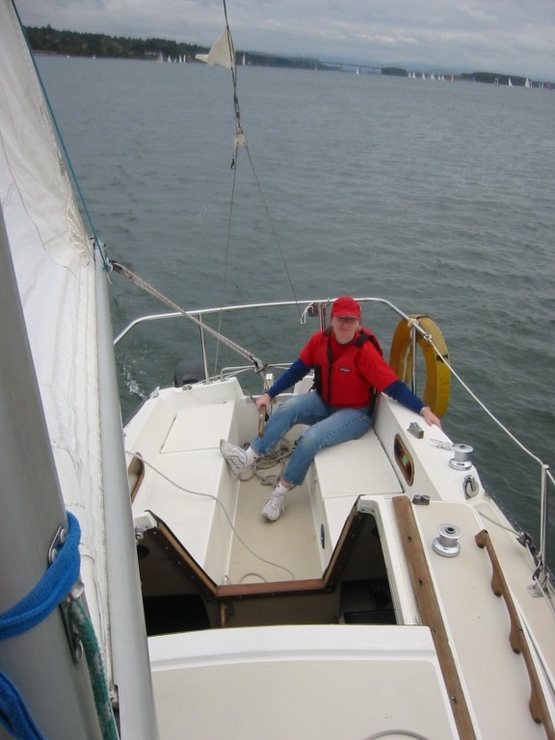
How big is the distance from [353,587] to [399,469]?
0.77 metres

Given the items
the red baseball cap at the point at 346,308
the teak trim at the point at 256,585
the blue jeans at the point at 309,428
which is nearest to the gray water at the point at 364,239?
the red baseball cap at the point at 346,308

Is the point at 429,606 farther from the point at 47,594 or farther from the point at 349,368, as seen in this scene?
the point at 349,368

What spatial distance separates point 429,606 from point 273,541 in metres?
1.69

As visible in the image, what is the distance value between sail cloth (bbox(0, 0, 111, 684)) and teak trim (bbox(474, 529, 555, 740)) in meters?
1.39

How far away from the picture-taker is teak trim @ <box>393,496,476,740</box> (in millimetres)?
1700

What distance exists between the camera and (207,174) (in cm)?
2067

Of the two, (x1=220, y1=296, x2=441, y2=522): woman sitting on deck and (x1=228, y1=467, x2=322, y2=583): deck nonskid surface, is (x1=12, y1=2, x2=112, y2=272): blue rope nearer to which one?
(x1=220, y1=296, x2=441, y2=522): woman sitting on deck

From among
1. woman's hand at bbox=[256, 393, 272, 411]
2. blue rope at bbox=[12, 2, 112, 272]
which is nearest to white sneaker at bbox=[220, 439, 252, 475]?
woman's hand at bbox=[256, 393, 272, 411]

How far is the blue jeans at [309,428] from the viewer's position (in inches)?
145

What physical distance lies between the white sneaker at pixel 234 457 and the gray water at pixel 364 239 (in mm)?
Result: 2218

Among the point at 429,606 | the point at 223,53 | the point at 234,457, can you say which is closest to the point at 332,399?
the point at 234,457

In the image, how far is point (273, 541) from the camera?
362 centimetres

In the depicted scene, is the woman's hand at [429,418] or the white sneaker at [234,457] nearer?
the woman's hand at [429,418]

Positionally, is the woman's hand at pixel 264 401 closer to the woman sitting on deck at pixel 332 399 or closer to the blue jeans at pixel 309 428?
the woman sitting on deck at pixel 332 399
